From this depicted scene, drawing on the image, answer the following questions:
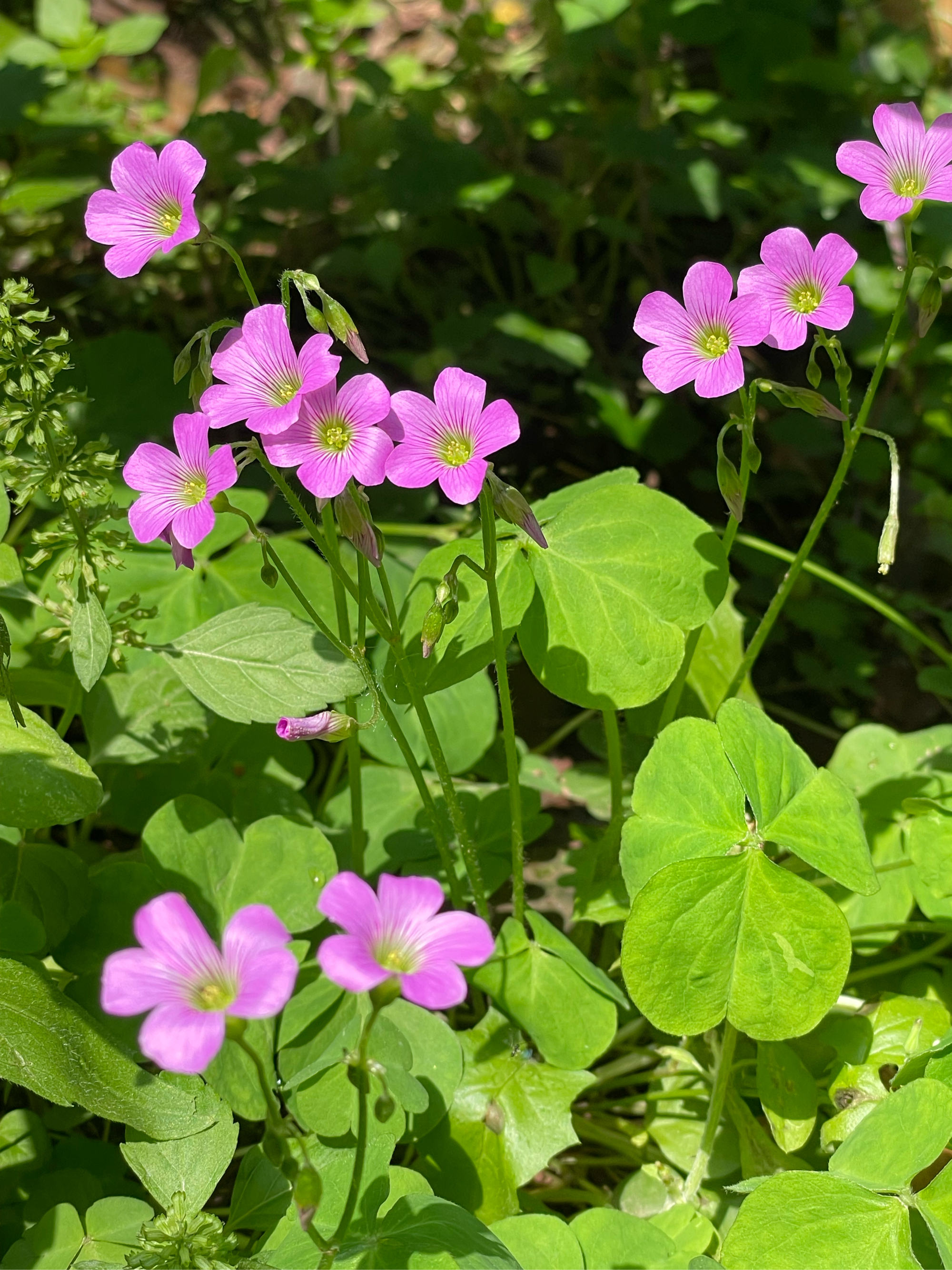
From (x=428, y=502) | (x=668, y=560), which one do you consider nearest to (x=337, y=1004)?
(x=668, y=560)

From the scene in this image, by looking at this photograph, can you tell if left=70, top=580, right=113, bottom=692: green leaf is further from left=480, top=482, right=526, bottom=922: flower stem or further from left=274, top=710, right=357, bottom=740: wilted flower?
left=480, top=482, right=526, bottom=922: flower stem

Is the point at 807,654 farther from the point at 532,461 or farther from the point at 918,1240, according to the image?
the point at 918,1240

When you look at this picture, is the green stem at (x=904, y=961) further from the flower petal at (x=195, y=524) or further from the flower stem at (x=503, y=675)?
the flower petal at (x=195, y=524)

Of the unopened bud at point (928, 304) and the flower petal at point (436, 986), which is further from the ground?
the unopened bud at point (928, 304)

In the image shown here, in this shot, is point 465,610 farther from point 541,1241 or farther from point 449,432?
point 541,1241

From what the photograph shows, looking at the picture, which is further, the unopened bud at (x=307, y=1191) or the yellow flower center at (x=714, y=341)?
the yellow flower center at (x=714, y=341)

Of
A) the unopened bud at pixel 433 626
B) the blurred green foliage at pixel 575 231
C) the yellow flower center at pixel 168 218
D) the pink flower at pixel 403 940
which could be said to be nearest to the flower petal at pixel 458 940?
the pink flower at pixel 403 940

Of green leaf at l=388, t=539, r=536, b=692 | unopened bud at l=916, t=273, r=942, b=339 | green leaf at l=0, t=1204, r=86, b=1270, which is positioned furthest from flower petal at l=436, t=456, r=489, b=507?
green leaf at l=0, t=1204, r=86, b=1270
